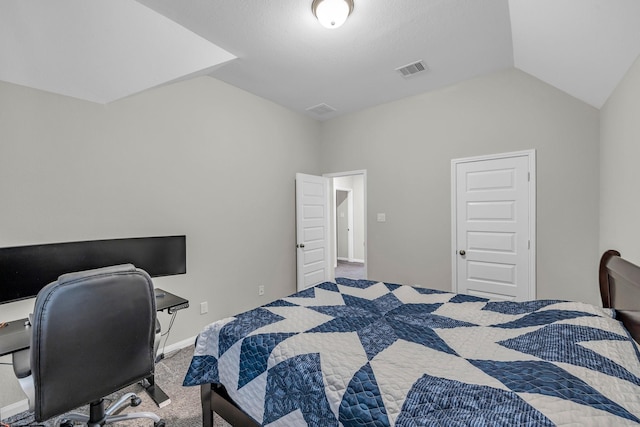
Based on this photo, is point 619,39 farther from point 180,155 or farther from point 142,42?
point 180,155

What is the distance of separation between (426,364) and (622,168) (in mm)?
2202

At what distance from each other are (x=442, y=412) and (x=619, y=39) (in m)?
2.31

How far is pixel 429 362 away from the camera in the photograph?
1.18 m

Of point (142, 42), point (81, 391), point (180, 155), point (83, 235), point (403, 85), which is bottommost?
point (81, 391)

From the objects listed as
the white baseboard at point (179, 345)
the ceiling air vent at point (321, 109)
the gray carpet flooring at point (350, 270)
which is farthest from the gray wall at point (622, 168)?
the gray carpet flooring at point (350, 270)

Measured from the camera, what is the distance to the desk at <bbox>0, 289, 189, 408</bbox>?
154 cm

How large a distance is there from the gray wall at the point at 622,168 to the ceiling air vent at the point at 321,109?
2964 mm

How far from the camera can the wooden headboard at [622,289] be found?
4.42ft

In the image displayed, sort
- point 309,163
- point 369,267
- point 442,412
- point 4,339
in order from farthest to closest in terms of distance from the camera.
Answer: point 309,163, point 369,267, point 4,339, point 442,412

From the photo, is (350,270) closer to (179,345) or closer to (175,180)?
(179,345)

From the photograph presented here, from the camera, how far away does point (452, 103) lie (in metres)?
3.47

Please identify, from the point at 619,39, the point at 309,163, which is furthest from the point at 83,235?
the point at 619,39

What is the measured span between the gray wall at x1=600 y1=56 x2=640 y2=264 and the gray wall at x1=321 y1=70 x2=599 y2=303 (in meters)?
0.22

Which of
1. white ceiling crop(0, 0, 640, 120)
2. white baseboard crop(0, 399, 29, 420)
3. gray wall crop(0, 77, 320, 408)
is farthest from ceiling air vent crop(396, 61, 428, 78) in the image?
white baseboard crop(0, 399, 29, 420)
